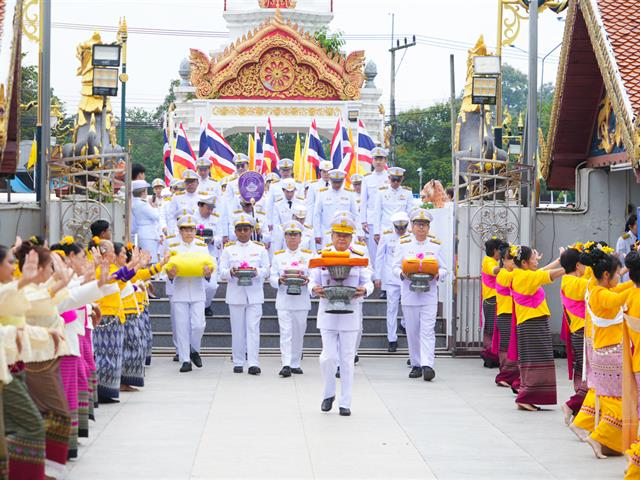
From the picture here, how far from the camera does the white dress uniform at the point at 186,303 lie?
16.0 metres

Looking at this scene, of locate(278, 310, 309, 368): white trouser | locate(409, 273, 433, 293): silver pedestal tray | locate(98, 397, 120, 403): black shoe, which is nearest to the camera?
locate(98, 397, 120, 403): black shoe

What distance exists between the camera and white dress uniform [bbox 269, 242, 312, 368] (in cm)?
1564

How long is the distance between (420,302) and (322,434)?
4.58 metres

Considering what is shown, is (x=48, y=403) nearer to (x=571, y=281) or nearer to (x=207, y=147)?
(x=571, y=281)

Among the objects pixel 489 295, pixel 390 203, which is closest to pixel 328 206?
pixel 390 203

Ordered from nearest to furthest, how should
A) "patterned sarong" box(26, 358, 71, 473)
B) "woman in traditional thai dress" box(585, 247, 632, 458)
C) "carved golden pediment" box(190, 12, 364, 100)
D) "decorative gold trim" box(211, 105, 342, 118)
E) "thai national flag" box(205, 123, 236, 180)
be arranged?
1. "patterned sarong" box(26, 358, 71, 473)
2. "woman in traditional thai dress" box(585, 247, 632, 458)
3. "thai national flag" box(205, 123, 236, 180)
4. "decorative gold trim" box(211, 105, 342, 118)
5. "carved golden pediment" box(190, 12, 364, 100)

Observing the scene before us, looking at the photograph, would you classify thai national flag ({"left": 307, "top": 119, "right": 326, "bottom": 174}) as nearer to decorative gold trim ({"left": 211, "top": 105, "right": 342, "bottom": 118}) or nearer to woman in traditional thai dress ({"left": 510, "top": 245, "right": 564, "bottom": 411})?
decorative gold trim ({"left": 211, "top": 105, "right": 342, "bottom": 118})

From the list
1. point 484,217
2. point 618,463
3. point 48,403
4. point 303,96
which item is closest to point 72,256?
point 48,403

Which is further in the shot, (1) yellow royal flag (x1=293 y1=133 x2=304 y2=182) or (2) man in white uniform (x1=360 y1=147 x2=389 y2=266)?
(1) yellow royal flag (x1=293 y1=133 x2=304 y2=182)

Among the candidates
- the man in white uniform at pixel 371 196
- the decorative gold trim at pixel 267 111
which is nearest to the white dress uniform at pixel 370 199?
the man in white uniform at pixel 371 196

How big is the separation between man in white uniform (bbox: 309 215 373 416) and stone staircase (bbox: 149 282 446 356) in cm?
507

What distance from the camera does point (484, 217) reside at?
698 inches

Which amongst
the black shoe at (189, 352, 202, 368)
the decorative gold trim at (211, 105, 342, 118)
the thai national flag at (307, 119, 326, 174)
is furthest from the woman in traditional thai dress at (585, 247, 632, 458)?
the decorative gold trim at (211, 105, 342, 118)

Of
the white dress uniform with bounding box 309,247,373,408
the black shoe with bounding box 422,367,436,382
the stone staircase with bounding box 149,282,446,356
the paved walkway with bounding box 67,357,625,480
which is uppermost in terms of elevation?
the white dress uniform with bounding box 309,247,373,408
